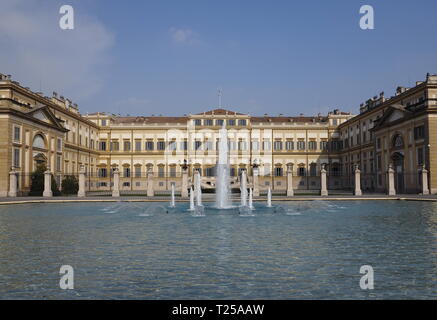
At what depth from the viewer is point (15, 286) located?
664 cm

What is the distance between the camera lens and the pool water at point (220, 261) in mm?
6352

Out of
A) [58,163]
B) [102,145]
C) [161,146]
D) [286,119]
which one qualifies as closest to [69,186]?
[58,163]

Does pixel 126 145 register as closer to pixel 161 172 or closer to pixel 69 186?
pixel 161 172

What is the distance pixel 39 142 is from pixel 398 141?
4058 cm

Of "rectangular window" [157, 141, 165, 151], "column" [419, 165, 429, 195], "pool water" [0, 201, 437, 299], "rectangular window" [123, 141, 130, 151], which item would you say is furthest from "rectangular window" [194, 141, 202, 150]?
"pool water" [0, 201, 437, 299]

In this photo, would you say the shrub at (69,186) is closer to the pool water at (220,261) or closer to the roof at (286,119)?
the pool water at (220,261)

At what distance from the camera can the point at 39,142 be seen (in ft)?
148

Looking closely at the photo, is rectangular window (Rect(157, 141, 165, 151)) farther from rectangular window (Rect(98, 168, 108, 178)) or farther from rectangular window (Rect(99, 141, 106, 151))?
rectangular window (Rect(98, 168, 108, 178))

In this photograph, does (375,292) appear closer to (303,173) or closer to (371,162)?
(371,162)

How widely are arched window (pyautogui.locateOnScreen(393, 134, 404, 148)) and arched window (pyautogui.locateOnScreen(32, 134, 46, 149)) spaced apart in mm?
40313

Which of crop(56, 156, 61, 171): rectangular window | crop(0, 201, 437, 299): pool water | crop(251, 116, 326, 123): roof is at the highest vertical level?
crop(251, 116, 326, 123): roof

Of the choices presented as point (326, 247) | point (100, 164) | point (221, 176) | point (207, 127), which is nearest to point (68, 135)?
point (100, 164)

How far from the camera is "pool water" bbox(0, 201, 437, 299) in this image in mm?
6352

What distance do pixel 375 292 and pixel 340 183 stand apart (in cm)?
6310
